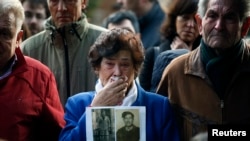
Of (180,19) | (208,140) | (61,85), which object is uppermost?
(180,19)

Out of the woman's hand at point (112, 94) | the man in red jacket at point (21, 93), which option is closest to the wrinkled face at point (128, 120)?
the woman's hand at point (112, 94)

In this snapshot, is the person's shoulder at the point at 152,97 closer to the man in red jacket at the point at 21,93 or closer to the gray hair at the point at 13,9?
the man in red jacket at the point at 21,93

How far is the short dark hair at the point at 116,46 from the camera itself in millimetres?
6281

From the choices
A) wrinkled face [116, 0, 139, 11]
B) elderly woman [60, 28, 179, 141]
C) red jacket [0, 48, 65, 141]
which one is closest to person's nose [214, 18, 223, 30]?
elderly woman [60, 28, 179, 141]

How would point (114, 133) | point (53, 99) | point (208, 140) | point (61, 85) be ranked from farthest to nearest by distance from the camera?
point (61, 85) < point (53, 99) < point (114, 133) < point (208, 140)

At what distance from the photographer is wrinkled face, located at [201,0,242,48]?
632cm

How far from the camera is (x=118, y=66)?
6.25 m

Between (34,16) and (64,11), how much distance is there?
2.08 meters

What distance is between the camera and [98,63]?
635 centimetres

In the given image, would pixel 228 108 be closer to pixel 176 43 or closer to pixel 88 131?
pixel 88 131

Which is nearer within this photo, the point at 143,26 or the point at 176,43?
the point at 176,43

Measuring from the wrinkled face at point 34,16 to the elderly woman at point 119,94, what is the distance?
3.18 meters

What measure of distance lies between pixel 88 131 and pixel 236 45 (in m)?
1.17

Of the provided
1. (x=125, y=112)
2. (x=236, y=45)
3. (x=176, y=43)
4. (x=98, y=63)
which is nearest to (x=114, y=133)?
(x=125, y=112)
